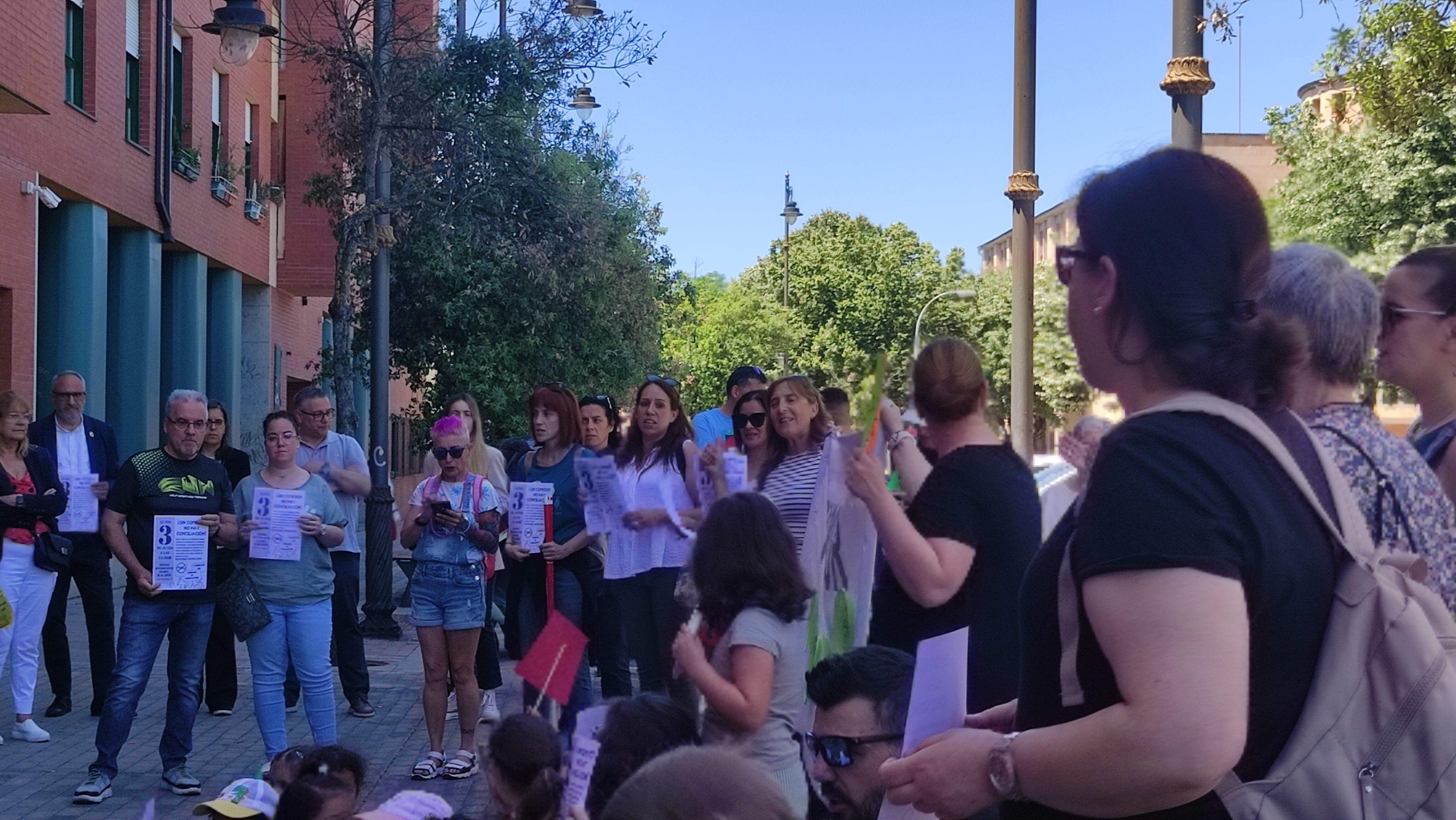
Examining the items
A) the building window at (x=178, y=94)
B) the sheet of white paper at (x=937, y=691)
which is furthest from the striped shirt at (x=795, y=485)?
the building window at (x=178, y=94)

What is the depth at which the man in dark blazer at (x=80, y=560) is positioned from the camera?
9.02 meters

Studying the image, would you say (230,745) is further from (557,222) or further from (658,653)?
(557,222)

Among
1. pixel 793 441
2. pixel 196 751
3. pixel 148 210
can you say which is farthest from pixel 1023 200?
pixel 148 210

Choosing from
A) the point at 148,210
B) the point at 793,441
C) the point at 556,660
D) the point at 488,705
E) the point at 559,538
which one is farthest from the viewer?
the point at 148,210

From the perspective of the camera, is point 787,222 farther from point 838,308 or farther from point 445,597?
point 445,597

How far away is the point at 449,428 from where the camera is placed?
800 cm

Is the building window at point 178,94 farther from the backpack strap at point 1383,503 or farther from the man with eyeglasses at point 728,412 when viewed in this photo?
the backpack strap at point 1383,503

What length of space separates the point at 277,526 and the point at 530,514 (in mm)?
1297

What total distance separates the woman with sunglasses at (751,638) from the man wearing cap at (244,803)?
1157 mm

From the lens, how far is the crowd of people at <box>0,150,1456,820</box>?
1757 mm

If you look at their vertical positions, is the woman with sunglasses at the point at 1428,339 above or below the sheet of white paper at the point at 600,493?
above

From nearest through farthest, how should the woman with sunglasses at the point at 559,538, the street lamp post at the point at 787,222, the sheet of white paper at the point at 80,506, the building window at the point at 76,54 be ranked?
the woman with sunglasses at the point at 559,538 < the sheet of white paper at the point at 80,506 < the building window at the point at 76,54 < the street lamp post at the point at 787,222

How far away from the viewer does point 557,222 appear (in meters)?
18.6

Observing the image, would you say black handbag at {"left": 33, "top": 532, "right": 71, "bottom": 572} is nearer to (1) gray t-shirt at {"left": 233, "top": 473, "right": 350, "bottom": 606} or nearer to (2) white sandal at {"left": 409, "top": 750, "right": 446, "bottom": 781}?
(1) gray t-shirt at {"left": 233, "top": 473, "right": 350, "bottom": 606}
